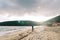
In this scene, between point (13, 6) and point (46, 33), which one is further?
point (46, 33)

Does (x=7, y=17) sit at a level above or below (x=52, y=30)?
above

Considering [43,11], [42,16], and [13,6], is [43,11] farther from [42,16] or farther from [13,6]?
[13,6]

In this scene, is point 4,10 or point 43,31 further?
point 43,31

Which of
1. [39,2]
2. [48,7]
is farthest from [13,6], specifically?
[48,7]

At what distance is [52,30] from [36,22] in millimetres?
750

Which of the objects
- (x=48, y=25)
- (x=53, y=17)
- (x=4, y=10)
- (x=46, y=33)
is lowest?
(x=46, y=33)

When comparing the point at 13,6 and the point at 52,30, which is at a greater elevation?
the point at 13,6

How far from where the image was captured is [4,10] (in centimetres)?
401

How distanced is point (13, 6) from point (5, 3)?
0.29 meters

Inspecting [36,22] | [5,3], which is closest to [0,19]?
[5,3]

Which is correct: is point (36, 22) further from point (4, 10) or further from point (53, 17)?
point (4, 10)

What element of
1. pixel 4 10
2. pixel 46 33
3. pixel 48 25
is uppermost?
pixel 4 10

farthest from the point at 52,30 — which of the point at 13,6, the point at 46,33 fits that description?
the point at 13,6

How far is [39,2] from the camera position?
13.1ft
